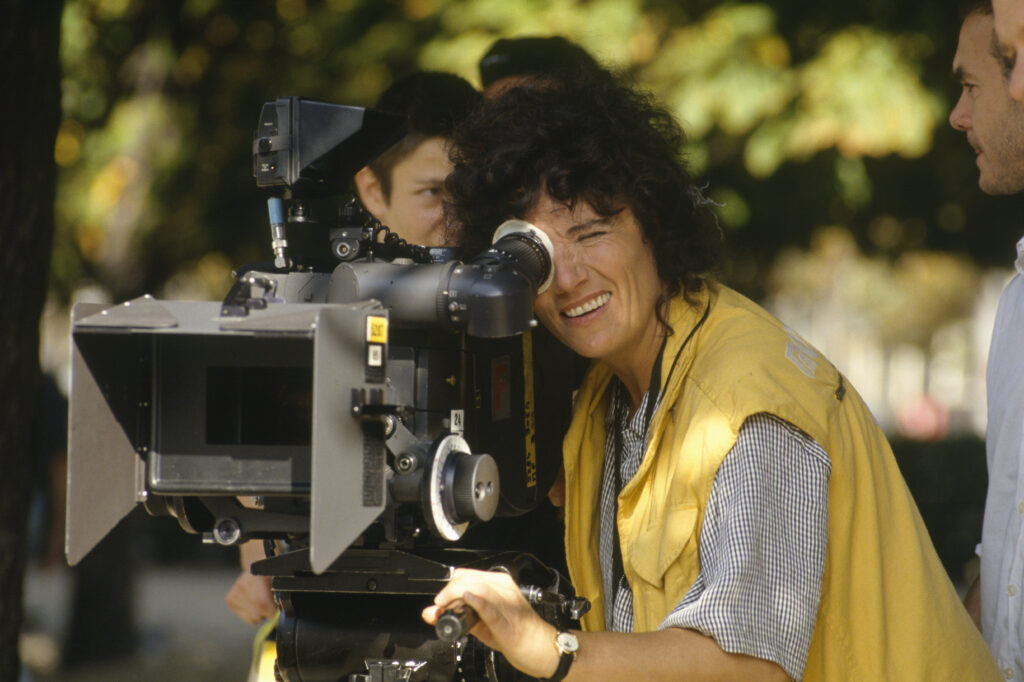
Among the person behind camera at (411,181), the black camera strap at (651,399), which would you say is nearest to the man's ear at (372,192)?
the person behind camera at (411,181)

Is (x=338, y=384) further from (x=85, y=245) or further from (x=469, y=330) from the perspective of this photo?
(x=85, y=245)

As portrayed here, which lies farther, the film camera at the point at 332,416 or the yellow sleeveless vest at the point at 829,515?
the yellow sleeveless vest at the point at 829,515

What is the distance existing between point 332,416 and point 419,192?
142cm

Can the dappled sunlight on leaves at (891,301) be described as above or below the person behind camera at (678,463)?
below

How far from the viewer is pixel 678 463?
202 centimetres

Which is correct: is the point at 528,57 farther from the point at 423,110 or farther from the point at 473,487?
the point at 473,487

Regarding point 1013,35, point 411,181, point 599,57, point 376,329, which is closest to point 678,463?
point 376,329

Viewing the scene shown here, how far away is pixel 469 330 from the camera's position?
181cm

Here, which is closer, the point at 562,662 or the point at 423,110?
the point at 562,662

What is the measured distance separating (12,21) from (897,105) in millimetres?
3098

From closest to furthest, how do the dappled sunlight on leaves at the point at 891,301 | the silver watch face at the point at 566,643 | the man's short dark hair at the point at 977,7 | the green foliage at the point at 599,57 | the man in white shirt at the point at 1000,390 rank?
the silver watch face at the point at 566,643
the man in white shirt at the point at 1000,390
the man's short dark hair at the point at 977,7
the green foliage at the point at 599,57
the dappled sunlight on leaves at the point at 891,301

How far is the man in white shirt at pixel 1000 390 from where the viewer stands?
2.42m

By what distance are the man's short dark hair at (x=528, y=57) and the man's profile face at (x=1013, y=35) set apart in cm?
146

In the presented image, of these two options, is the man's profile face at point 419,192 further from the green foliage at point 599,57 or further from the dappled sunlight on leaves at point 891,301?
the dappled sunlight on leaves at point 891,301
